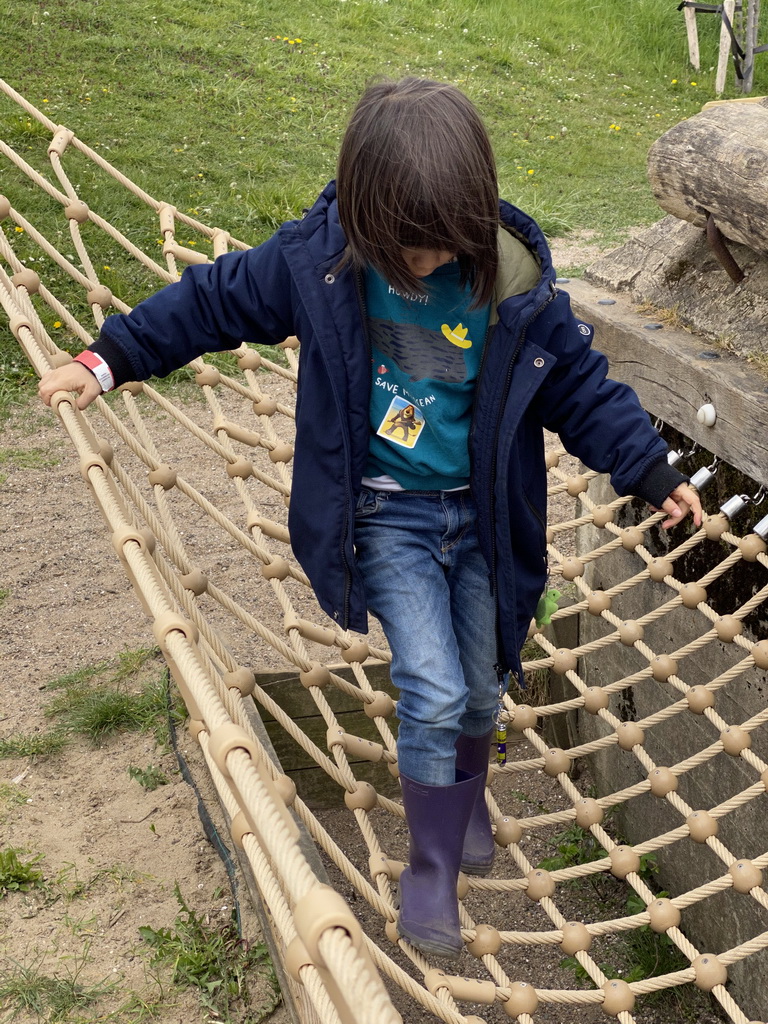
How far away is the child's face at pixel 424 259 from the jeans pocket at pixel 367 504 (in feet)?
1.02

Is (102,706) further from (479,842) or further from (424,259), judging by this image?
(424,259)

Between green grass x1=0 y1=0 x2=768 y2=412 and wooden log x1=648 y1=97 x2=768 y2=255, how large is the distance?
8.76 feet

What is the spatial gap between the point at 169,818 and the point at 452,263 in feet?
4.51

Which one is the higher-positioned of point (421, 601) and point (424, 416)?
point (424, 416)

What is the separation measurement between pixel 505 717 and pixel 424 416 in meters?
0.95

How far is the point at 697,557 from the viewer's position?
8.29 feet

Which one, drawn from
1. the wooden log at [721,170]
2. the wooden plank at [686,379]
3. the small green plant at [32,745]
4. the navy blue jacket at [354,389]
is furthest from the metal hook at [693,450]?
the small green plant at [32,745]

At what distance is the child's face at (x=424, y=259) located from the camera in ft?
4.47

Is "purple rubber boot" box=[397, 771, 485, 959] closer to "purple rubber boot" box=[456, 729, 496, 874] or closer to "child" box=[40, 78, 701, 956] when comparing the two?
"child" box=[40, 78, 701, 956]

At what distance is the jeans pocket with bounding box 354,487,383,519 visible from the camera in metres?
1.53

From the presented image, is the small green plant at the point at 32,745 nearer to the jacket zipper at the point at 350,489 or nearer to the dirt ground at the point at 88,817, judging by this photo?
the dirt ground at the point at 88,817

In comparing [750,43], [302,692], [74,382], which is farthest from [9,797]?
[750,43]

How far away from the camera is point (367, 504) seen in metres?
1.54

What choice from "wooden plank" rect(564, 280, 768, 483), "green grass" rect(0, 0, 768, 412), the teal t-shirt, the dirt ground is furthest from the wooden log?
"green grass" rect(0, 0, 768, 412)
